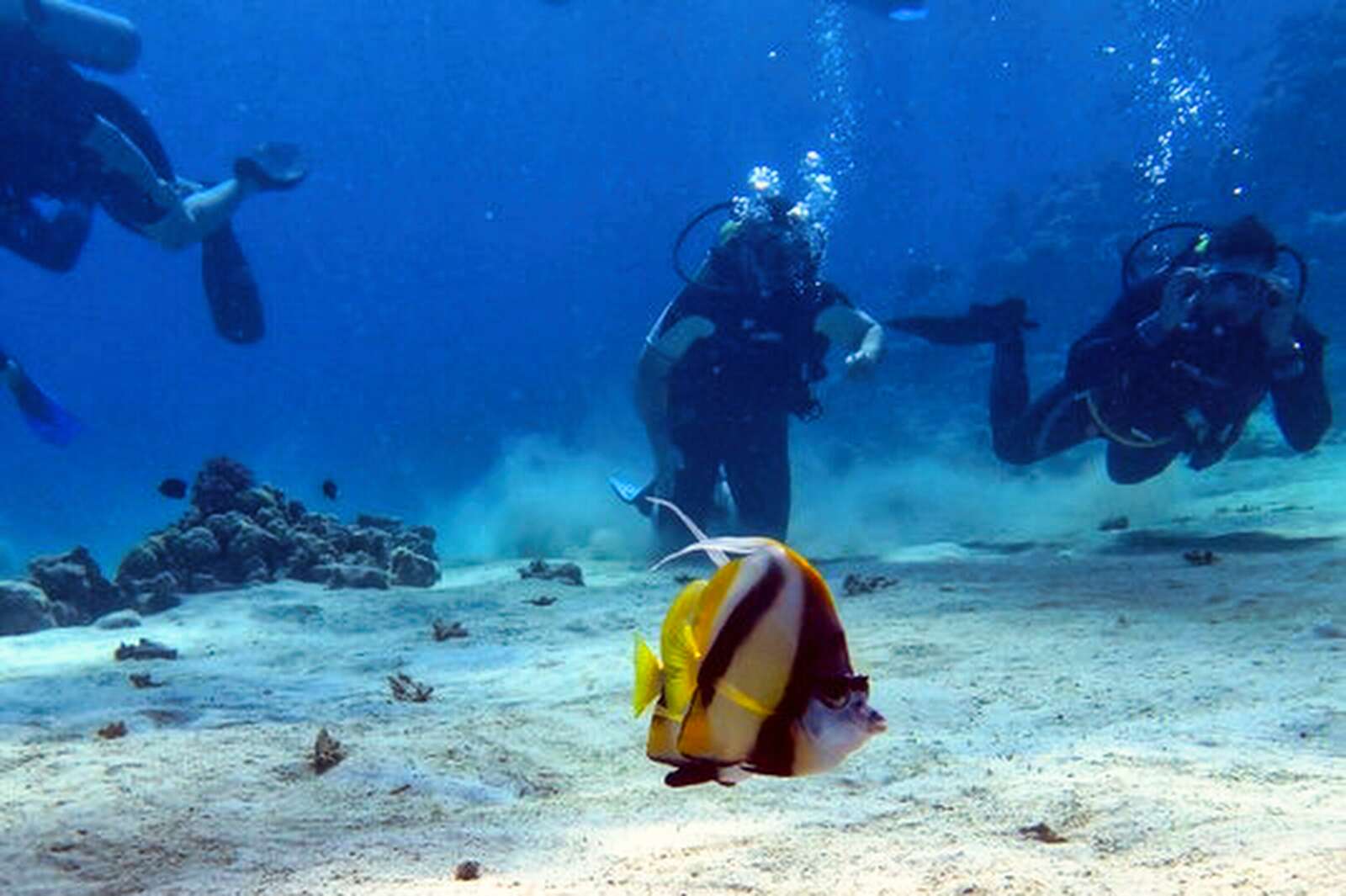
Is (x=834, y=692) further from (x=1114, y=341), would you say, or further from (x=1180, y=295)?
(x=1114, y=341)

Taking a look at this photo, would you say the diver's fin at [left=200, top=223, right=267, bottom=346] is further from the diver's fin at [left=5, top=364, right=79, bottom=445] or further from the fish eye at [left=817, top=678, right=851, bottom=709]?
the fish eye at [left=817, top=678, right=851, bottom=709]

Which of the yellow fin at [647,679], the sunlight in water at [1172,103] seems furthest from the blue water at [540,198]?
the yellow fin at [647,679]

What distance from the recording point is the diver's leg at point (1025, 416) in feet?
34.7

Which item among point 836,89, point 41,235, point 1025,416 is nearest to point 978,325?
point 1025,416

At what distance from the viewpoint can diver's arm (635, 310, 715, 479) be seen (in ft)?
34.8

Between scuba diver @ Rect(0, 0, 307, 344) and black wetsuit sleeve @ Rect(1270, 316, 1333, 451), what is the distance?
13.2m

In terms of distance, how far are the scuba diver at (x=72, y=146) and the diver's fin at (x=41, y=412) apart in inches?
78.4

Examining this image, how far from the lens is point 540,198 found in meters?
124

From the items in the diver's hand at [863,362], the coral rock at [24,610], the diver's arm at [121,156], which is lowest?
the coral rock at [24,610]

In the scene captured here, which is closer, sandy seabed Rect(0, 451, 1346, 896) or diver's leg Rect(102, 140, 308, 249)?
sandy seabed Rect(0, 451, 1346, 896)

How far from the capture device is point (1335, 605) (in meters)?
5.77

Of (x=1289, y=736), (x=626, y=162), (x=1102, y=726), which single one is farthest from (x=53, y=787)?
(x=626, y=162)

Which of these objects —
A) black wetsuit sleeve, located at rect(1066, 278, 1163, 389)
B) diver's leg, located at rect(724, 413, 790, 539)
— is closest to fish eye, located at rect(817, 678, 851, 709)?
black wetsuit sleeve, located at rect(1066, 278, 1163, 389)

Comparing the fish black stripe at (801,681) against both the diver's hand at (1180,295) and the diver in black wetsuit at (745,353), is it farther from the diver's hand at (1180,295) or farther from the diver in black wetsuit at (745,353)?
the diver in black wetsuit at (745,353)
